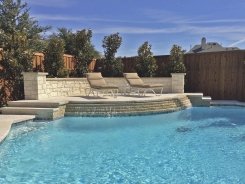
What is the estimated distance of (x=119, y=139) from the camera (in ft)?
26.0

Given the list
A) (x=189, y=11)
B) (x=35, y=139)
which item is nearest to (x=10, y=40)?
(x=35, y=139)

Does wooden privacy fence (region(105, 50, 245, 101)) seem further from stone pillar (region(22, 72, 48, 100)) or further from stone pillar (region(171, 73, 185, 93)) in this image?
stone pillar (region(22, 72, 48, 100))

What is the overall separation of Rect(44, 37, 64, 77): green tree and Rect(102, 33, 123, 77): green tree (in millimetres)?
3325

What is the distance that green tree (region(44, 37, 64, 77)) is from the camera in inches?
562

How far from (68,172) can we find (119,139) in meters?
2.62

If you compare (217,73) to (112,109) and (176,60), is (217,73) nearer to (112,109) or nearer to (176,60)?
(176,60)

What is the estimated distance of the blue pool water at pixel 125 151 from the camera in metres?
5.27

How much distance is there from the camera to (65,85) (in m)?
14.1

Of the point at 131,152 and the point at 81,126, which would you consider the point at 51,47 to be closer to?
the point at 81,126

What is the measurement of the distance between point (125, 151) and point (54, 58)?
8.56 m

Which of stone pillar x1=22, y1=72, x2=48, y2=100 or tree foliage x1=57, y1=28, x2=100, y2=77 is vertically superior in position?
tree foliage x1=57, y1=28, x2=100, y2=77

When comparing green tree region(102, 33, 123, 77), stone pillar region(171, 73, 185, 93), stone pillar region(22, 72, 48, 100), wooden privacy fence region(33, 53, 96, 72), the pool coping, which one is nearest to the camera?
the pool coping

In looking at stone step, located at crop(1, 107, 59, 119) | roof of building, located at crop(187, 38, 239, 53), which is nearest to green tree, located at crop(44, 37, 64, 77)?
stone step, located at crop(1, 107, 59, 119)

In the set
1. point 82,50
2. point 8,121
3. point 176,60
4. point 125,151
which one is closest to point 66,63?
point 82,50
